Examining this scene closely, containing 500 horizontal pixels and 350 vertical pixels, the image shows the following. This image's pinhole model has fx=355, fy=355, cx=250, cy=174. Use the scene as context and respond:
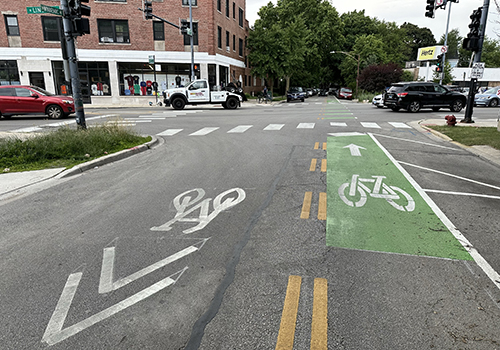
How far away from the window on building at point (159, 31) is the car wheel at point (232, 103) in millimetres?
12654

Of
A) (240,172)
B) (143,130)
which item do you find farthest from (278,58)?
(240,172)

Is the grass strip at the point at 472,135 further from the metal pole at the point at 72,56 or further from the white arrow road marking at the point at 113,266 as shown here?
the metal pole at the point at 72,56

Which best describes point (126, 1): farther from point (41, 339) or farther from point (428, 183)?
point (41, 339)

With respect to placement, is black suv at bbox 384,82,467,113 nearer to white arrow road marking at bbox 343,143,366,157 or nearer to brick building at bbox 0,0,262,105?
white arrow road marking at bbox 343,143,366,157

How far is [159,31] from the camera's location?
34.9 m

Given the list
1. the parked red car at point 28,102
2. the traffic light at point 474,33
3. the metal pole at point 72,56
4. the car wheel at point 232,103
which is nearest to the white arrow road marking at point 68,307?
the metal pole at point 72,56

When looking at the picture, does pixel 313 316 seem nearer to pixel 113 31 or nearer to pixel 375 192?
pixel 375 192

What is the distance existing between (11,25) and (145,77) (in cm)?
1263

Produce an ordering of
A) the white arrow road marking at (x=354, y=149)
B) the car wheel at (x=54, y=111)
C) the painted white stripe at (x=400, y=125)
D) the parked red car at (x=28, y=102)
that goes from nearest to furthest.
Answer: the white arrow road marking at (x=354, y=149), the painted white stripe at (x=400, y=125), the parked red car at (x=28, y=102), the car wheel at (x=54, y=111)

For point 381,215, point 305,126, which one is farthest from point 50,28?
point 381,215

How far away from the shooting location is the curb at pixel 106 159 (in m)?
8.00

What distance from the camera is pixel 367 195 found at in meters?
6.33

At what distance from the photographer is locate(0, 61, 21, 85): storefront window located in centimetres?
3316

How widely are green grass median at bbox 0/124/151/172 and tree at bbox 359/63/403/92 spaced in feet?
125
